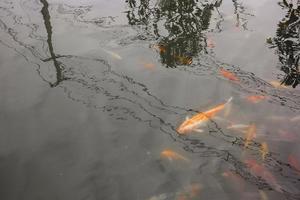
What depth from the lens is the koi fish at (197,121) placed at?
4.67 metres

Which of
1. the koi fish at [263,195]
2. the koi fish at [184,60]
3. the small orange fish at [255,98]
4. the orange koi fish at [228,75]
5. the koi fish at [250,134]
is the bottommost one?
the koi fish at [263,195]

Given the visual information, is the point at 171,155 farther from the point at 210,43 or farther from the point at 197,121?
the point at 210,43

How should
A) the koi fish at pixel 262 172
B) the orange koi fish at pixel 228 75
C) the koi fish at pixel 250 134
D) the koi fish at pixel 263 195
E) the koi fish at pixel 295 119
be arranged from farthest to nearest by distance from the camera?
the orange koi fish at pixel 228 75, the koi fish at pixel 295 119, the koi fish at pixel 250 134, the koi fish at pixel 262 172, the koi fish at pixel 263 195

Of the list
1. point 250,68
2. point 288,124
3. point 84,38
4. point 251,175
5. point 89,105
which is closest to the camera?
point 251,175

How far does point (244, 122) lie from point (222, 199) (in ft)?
4.35

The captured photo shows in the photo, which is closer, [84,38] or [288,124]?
[288,124]

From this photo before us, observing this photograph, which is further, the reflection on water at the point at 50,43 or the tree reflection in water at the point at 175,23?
the tree reflection in water at the point at 175,23

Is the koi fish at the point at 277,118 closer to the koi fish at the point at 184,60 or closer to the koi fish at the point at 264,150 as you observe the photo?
the koi fish at the point at 264,150

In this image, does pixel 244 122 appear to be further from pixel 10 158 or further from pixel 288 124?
pixel 10 158

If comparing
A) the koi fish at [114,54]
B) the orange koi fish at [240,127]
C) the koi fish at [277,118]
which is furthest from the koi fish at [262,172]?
the koi fish at [114,54]

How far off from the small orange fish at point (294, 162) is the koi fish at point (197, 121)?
1123 millimetres

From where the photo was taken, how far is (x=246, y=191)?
3891 mm

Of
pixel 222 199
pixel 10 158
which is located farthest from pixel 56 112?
pixel 222 199

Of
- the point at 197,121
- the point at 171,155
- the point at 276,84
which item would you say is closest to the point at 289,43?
the point at 276,84
